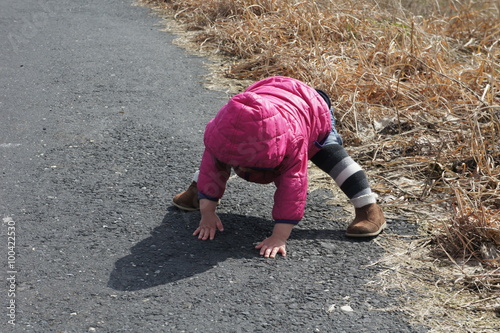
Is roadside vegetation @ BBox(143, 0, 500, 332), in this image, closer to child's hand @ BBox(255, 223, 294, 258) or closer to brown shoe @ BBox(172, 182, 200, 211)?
child's hand @ BBox(255, 223, 294, 258)

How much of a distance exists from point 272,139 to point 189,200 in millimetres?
774

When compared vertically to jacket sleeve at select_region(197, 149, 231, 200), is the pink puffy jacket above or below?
above

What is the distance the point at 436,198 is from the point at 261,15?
11.6ft

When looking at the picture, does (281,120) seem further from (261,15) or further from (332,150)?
(261,15)

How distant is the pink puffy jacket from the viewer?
2676mm

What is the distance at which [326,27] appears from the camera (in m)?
5.97

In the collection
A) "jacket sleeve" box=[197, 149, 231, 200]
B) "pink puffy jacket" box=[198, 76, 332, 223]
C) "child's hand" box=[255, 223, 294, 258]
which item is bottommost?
"child's hand" box=[255, 223, 294, 258]

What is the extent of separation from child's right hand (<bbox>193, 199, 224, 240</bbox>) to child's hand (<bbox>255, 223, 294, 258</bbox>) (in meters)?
0.27

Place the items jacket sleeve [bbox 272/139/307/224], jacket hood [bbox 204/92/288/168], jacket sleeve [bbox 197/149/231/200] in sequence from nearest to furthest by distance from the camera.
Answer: jacket hood [bbox 204/92/288/168], jacket sleeve [bbox 272/139/307/224], jacket sleeve [bbox 197/149/231/200]

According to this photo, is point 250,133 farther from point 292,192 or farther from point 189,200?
point 189,200

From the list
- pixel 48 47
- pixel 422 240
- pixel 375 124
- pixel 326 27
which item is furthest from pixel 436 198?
pixel 48 47

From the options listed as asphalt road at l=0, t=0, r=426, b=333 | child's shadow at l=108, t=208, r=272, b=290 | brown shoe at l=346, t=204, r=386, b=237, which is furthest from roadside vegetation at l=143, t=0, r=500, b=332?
child's shadow at l=108, t=208, r=272, b=290

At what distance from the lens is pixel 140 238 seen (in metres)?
2.99

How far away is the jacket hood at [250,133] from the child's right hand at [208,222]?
1.16 ft
